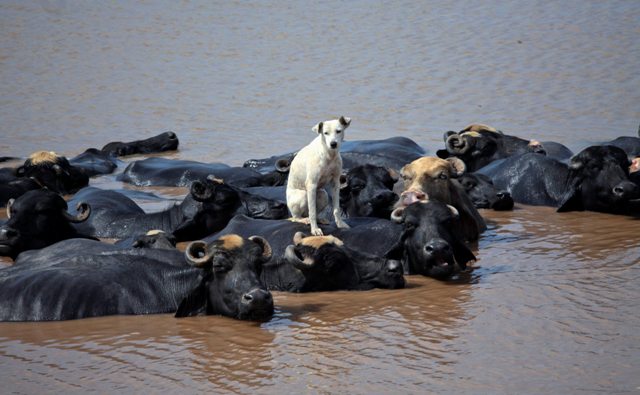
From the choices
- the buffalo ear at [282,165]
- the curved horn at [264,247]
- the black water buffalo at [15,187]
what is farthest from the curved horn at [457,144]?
the curved horn at [264,247]

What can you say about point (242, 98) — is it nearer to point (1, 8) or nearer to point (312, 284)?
point (1, 8)

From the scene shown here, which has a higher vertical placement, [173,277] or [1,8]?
[1,8]

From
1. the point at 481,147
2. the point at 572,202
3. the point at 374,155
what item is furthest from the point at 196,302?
the point at 481,147

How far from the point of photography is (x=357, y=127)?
2120 centimetres

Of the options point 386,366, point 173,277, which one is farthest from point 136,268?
point 386,366

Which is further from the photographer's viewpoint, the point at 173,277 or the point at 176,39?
the point at 176,39

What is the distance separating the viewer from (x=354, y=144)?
55.5 feet

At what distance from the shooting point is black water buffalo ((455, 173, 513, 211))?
13.1m

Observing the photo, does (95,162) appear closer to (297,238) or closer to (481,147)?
(481,147)

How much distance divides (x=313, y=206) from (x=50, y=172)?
6.51 m

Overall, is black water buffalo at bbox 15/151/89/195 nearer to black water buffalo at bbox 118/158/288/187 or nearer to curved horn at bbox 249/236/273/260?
black water buffalo at bbox 118/158/288/187

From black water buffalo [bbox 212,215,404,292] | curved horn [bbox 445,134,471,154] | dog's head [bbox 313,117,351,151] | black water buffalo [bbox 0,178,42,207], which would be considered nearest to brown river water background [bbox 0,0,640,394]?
black water buffalo [bbox 212,215,404,292]

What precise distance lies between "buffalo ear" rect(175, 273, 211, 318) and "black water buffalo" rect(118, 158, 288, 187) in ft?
20.1

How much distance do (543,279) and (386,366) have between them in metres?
2.61
